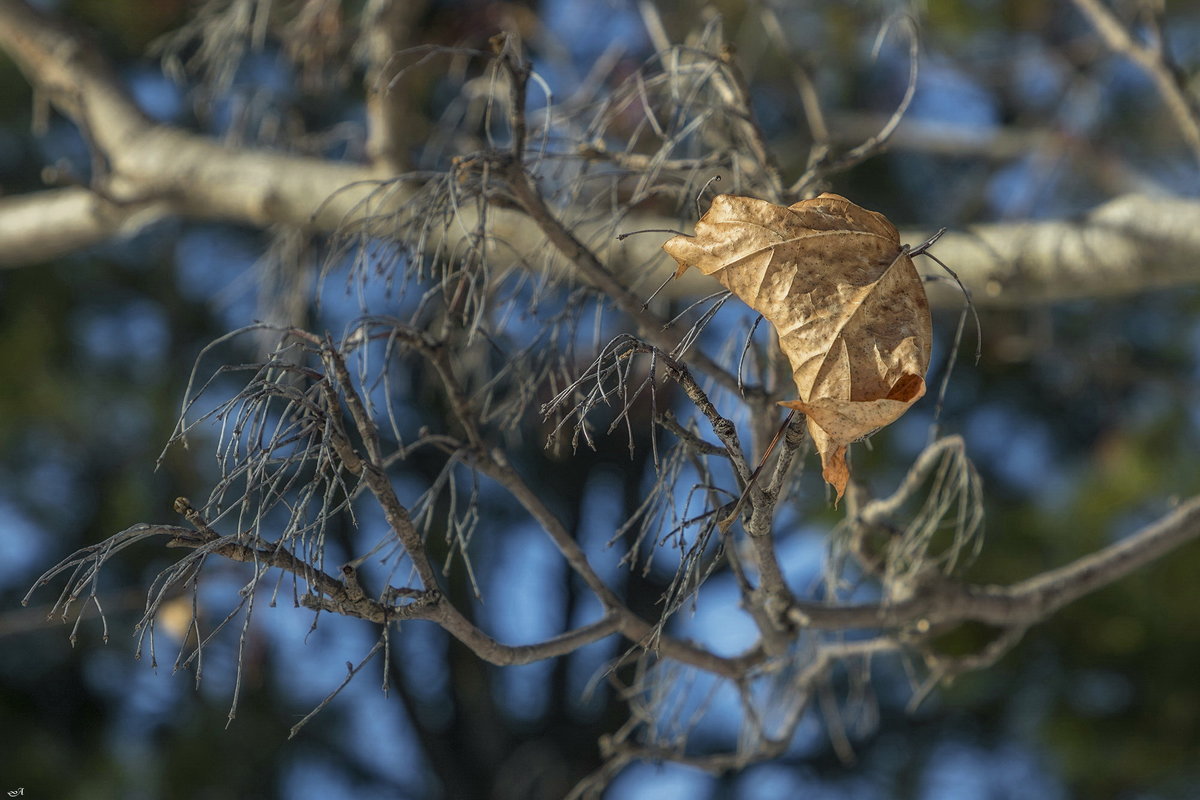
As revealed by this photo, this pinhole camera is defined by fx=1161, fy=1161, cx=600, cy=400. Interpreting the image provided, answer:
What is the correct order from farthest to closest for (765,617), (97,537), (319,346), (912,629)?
(97,537) → (912,629) → (765,617) → (319,346)

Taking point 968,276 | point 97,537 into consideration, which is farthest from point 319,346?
point 97,537

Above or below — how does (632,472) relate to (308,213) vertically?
below

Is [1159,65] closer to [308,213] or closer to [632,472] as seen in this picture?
[308,213]

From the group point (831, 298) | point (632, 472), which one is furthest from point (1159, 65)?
point (632, 472)

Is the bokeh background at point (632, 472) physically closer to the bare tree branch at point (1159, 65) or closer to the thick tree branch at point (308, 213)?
the thick tree branch at point (308, 213)

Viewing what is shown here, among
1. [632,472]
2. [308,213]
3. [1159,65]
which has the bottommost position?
[632,472]

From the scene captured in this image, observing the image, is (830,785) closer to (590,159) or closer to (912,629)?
(912,629)

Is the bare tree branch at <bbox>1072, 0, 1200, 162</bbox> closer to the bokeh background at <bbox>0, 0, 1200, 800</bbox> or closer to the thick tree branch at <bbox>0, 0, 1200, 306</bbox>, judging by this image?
the thick tree branch at <bbox>0, 0, 1200, 306</bbox>
